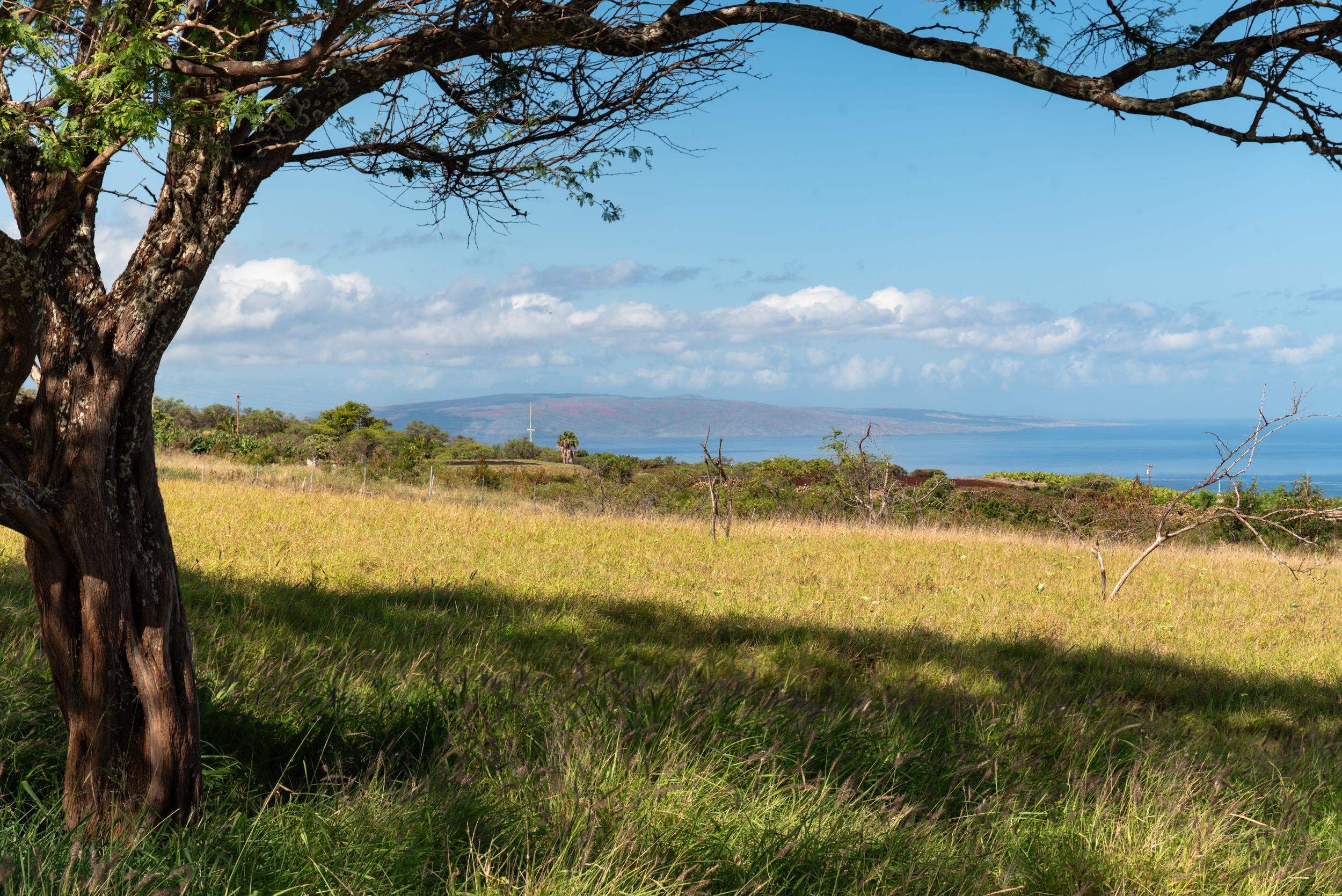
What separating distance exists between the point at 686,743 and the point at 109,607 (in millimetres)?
2238

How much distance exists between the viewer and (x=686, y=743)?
3.58 m

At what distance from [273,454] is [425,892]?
33951 millimetres

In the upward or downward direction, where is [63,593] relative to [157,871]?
upward

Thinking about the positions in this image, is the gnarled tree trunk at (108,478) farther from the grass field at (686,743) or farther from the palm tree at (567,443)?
the palm tree at (567,443)

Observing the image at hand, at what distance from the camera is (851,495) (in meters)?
25.0

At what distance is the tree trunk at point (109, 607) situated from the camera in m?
2.97

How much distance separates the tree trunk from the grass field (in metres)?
0.19

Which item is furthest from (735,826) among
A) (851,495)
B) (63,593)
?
(851,495)

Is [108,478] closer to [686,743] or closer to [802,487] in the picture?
[686,743]

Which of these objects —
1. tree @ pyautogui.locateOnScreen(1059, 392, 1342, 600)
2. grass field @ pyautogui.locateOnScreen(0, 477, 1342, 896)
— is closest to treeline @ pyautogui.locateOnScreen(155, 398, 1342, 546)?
tree @ pyautogui.locateOnScreen(1059, 392, 1342, 600)

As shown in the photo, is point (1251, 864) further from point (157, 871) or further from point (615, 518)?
point (615, 518)

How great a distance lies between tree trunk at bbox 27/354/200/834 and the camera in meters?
2.97

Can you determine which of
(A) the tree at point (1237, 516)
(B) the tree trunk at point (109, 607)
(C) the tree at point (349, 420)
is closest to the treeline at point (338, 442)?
(C) the tree at point (349, 420)

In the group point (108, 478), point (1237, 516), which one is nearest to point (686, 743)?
point (108, 478)
